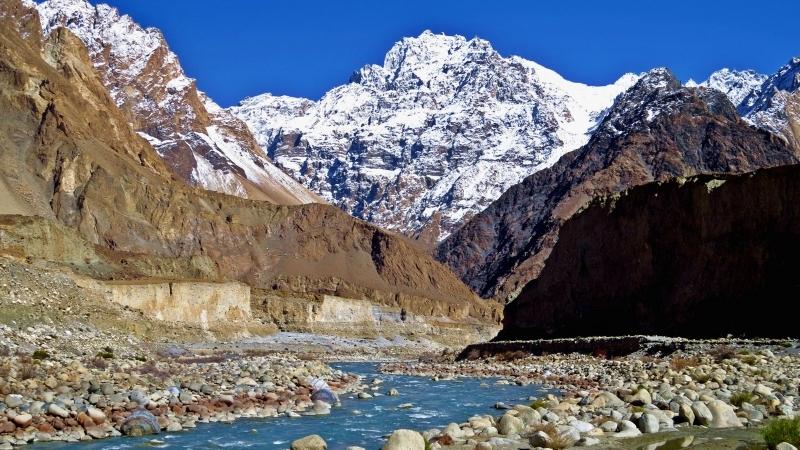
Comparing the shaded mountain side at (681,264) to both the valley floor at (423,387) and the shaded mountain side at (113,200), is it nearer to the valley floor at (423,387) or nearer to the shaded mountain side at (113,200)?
the valley floor at (423,387)

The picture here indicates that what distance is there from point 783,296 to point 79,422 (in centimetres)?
4305

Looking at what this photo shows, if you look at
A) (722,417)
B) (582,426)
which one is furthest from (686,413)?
(582,426)

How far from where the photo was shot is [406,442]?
16938mm

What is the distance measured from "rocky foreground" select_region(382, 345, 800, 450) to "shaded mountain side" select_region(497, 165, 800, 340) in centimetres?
1744

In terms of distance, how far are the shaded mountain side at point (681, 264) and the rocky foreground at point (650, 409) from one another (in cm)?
1744

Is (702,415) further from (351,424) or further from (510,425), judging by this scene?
(351,424)

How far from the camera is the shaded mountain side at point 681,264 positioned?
180ft

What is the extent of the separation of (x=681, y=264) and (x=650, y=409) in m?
46.8

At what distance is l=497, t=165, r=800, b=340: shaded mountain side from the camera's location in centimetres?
5500

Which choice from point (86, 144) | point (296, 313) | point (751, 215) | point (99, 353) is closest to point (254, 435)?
point (99, 353)

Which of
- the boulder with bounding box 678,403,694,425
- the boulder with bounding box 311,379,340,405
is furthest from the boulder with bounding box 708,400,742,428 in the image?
the boulder with bounding box 311,379,340,405

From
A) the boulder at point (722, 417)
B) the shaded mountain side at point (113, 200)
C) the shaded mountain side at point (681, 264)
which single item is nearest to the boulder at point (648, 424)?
the boulder at point (722, 417)

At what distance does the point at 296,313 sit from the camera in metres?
128

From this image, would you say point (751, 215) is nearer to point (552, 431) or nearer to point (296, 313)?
point (552, 431)
